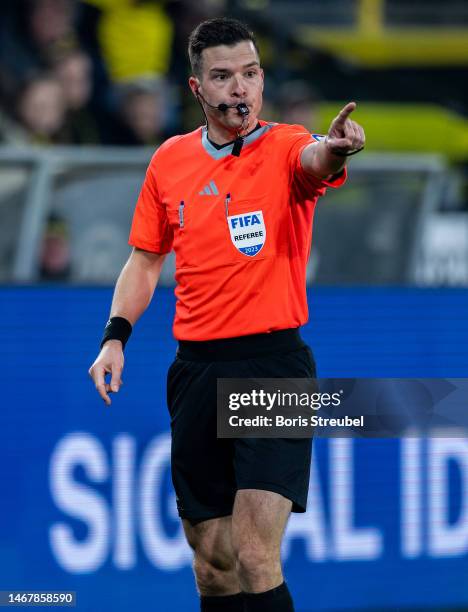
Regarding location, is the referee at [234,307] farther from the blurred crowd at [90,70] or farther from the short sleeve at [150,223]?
the blurred crowd at [90,70]

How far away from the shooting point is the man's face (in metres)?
3.71

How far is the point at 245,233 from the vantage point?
3725 mm

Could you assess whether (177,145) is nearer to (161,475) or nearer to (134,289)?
(134,289)

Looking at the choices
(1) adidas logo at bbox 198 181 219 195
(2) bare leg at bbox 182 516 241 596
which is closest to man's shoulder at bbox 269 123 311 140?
(1) adidas logo at bbox 198 181 219 195

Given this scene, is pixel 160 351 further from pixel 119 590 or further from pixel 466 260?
pixel 466 260

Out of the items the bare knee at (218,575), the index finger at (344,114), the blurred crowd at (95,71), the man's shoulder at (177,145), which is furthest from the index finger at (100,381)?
the blurred crowd at (95,71)

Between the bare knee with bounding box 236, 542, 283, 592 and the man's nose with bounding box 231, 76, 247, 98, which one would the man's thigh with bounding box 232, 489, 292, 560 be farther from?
the man's nose with bounding box 231, 76, 247, 98

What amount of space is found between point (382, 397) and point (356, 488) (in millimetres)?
430

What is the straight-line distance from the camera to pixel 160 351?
504 centimetres

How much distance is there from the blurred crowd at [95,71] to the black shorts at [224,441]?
523cm

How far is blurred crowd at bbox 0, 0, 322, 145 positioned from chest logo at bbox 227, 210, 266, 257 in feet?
17.4

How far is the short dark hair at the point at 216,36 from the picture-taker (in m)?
3.75

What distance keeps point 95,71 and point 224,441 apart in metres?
6.17

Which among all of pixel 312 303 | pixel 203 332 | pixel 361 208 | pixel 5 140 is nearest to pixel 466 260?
pixel 361 208
